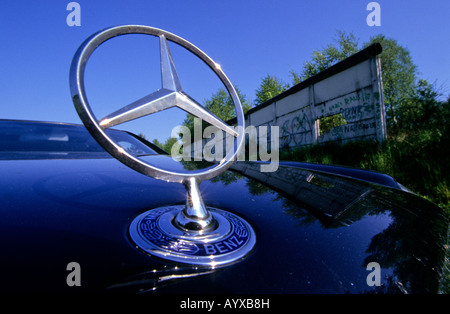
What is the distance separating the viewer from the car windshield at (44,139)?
1.64 m

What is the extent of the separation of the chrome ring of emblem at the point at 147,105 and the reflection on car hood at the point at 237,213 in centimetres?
20

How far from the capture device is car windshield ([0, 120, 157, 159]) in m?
1.64

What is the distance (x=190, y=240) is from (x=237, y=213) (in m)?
0.28

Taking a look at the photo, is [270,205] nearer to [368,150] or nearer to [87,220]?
[87,220]

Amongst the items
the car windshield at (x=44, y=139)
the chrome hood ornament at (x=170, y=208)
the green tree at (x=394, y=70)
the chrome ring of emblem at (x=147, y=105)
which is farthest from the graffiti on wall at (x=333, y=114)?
the green tree at (x=394, y=70)

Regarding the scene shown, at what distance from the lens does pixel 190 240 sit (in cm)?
64

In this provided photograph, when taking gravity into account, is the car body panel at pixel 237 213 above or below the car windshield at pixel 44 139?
below

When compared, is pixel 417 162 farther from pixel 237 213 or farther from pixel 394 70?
pixel 394 70

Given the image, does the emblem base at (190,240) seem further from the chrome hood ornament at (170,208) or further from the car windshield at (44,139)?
the car windshield at (44,139)

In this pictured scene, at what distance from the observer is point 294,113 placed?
29.2 ft

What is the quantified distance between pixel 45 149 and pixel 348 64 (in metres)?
7.16

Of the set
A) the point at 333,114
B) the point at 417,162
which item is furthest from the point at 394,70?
the point at 417,162
